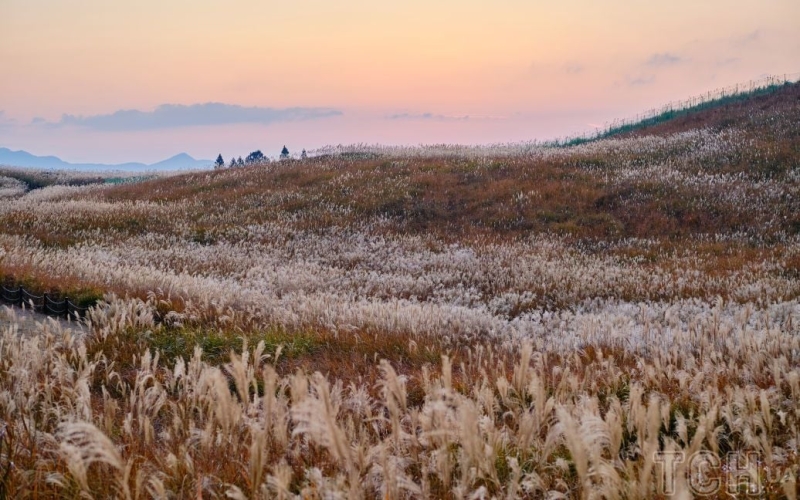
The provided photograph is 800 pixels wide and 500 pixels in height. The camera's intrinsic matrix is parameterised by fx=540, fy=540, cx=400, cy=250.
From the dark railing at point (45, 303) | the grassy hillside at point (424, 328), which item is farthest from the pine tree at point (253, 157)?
the dark railing at point (45, 303)

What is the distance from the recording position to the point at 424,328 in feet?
26.4

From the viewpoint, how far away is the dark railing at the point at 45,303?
9.42 meters

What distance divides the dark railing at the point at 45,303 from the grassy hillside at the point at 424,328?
1.55 ft

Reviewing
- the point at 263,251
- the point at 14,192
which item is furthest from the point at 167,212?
the point at 14,192

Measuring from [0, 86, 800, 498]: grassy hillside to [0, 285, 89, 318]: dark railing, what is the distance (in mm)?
473

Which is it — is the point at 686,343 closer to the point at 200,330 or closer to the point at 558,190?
the point at 200,330

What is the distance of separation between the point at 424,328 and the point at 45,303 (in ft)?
22.5

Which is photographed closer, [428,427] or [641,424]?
[641,424]

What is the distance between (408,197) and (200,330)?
17.7 metres

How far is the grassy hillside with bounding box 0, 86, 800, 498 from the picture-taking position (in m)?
2.84

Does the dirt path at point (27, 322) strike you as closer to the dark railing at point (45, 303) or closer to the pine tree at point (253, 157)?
the dark railing at point (45, 303)

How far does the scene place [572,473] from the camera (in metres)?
3.46

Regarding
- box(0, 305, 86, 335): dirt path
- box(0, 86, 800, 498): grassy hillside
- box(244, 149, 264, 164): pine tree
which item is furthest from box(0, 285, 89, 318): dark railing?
box(244, 149, 264, 164): pine tree

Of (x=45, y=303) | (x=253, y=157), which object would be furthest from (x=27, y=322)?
(x=253, y=157)
